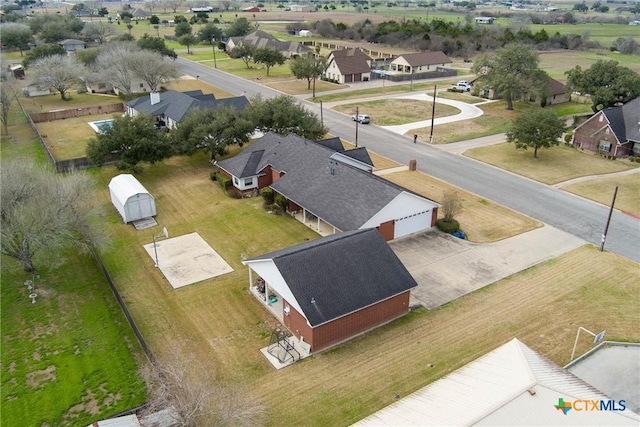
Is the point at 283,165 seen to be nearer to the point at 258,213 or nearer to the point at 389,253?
the point at 258,213

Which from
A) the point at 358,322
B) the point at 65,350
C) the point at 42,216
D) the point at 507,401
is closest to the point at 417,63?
the point at 358,322

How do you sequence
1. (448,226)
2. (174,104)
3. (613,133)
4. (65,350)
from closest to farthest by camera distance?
(65,350) < (448,226) < (613,133) < (174,104)

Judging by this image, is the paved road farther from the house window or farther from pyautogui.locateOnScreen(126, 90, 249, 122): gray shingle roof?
the house window

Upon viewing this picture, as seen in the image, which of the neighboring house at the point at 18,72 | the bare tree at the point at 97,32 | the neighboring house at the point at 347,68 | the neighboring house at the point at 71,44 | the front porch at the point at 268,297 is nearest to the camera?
the front porch at the point at 268,297

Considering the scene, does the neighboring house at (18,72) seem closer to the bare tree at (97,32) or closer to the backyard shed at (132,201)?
the bare tree at (97,32)

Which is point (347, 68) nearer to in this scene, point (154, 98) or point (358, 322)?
point (154, 98)

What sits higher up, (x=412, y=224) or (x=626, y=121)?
(x=626, y=121)

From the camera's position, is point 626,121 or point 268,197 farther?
point 626,121

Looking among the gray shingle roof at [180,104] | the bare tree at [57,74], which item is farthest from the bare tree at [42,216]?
the bare tree at [57,74]
